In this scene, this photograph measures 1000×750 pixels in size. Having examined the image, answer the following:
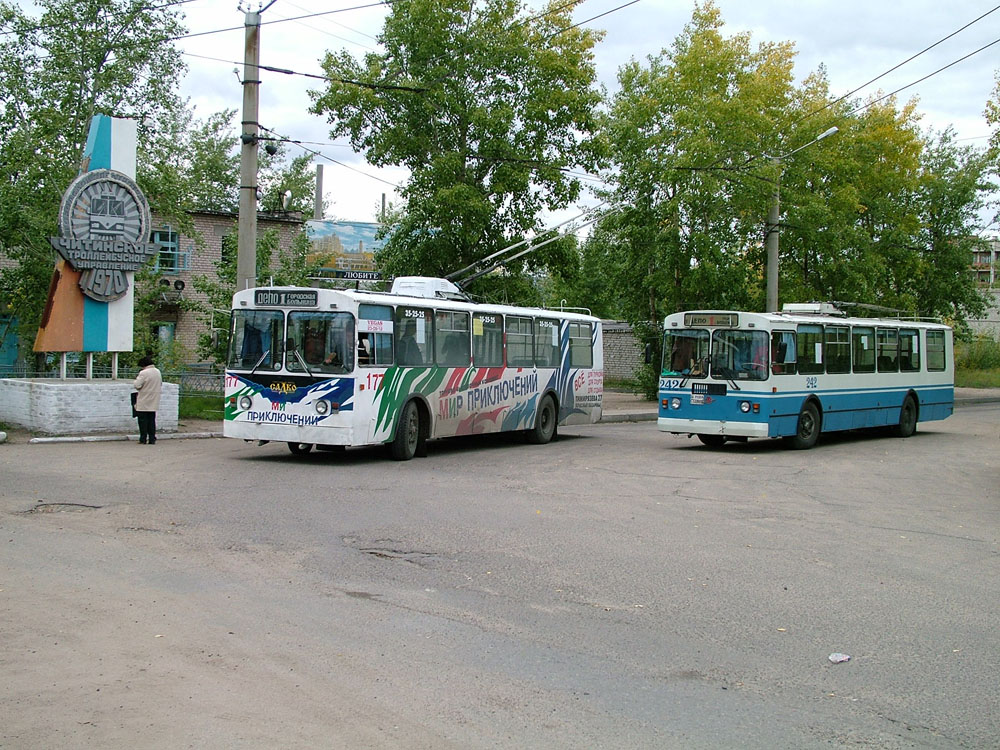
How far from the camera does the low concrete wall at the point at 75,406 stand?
732 inches

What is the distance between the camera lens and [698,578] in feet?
27.6


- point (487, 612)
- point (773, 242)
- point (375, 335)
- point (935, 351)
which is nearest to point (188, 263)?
point (773, 242)

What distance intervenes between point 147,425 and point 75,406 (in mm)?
1635

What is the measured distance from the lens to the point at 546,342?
2131 centimetres

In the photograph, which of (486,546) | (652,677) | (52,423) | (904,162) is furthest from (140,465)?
(904,162)

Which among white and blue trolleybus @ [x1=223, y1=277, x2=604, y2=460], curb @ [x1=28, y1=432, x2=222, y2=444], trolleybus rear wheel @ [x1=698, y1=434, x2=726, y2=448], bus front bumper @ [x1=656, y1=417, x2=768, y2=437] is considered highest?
white and blue trolleybus @ [x1=223, y1=277, x2=604, y2=460]

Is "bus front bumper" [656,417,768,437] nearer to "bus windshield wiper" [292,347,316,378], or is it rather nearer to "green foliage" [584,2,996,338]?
"bus windshield wiper" [292,347,316,378]

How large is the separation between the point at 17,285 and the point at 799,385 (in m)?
21.7

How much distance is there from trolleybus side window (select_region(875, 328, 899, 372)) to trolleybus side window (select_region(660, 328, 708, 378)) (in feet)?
17.6

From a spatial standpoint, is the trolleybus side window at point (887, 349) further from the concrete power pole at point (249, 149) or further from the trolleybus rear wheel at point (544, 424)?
the concrete power pole at point (249, 149)

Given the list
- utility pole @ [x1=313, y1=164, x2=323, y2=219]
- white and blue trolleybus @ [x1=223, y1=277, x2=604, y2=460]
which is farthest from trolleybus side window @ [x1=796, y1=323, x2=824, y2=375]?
utility pole @ [x1=313, y1=164, x2=323, y2=219]

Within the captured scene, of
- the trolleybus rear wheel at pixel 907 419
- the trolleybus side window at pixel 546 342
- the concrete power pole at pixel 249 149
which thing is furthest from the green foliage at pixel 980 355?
the concrete power pole at pixel 249 149

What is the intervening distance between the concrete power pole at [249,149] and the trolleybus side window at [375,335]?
15.1 feet

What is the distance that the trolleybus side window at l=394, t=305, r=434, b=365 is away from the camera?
16.7m
